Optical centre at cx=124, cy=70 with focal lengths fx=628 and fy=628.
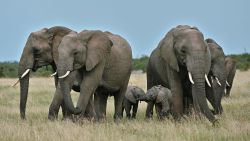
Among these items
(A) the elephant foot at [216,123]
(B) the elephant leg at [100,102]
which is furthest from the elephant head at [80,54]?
(A) the elephant foot at [216,123]

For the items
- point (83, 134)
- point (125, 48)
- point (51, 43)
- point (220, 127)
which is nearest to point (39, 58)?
point (51, 43)

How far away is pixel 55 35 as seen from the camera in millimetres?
15359

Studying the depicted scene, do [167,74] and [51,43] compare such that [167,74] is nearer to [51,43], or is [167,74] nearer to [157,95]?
[157,95]

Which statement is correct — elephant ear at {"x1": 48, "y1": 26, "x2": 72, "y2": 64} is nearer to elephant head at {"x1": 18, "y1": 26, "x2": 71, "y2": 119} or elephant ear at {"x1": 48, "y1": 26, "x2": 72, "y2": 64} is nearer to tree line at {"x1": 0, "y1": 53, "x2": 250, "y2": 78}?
elephant head at {"x1": 18, "y1": 26, "x2": 71, "y2": 119}

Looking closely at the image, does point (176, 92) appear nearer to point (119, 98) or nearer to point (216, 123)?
point (216, 123)

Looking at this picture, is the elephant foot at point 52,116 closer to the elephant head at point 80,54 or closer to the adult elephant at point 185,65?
the elephant head at point 80,54

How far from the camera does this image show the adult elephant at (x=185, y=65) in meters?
12.8

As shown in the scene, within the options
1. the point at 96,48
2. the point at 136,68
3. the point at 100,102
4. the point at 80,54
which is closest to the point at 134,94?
the point at 100,102

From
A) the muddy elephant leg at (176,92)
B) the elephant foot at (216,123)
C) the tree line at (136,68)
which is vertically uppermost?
the muddy elephant leg at (176,92)

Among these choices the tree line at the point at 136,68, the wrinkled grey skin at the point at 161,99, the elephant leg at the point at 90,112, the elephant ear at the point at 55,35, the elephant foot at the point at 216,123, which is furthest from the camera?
the tree line at the point at 136,68

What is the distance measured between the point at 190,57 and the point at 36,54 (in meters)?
4.08

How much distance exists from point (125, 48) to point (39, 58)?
8.97 ft

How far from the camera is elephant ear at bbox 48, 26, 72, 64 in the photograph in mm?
15230

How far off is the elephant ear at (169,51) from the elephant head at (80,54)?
1.30 m
